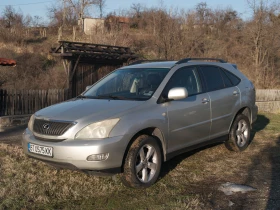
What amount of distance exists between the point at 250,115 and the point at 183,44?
19958mm

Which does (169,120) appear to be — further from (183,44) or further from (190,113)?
(183,44)

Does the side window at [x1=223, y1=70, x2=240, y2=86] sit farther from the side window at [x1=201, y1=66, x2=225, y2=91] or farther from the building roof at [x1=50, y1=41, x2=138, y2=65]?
the building roof at [x1=50, y1=41, x2=138, y2=65]

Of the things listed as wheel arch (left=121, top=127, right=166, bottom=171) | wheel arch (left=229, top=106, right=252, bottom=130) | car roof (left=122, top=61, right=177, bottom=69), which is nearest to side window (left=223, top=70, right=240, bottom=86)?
wheel arch (left=229, top=106, right=252, bottom=130)

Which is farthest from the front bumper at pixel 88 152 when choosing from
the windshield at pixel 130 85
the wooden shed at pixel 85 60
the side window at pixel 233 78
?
the wooden shed at pixel 85 60

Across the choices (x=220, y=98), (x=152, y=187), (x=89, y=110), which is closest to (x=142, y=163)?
(x=152, y=187)

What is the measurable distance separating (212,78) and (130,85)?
1.62 metres

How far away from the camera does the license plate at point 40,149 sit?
4426 mm

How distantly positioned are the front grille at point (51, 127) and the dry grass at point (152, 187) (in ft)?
2.39

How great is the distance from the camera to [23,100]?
11.1m

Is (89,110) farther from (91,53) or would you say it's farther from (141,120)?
(91,53)

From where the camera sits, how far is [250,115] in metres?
7.18

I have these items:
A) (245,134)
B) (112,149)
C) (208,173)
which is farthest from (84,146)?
(245,134)

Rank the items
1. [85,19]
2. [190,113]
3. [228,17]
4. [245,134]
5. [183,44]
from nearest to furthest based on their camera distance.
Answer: [190,113], [245,134], [183,44], [85,19], [228,17]

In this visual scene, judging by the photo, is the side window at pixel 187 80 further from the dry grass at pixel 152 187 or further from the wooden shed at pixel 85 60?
the wooden shed at pixel 85 60
